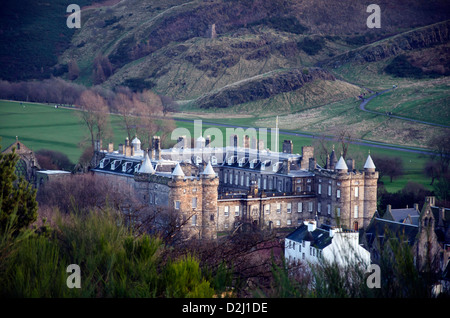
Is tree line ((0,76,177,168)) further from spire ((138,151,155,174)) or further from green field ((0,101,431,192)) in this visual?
spire ((138,151,155,174))

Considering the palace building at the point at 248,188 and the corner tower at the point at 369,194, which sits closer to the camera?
the palace building at the point at 248,188

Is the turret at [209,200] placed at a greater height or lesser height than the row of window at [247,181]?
lesser

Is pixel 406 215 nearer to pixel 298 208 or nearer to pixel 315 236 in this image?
pixel 298 208

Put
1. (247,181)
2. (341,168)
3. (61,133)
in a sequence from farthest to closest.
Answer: (61,133) < (247,181) < (341,168)

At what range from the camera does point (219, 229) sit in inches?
2923

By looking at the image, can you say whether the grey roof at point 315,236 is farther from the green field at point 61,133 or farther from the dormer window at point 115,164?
the green field at point 61,133

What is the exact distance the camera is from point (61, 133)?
13188 cm

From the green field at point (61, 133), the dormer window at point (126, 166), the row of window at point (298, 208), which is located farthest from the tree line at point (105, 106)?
the row of window at point (298, 208)

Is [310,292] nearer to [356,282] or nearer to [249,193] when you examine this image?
[356,282]

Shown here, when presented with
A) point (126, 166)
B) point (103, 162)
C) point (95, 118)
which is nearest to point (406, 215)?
point (126, 166)

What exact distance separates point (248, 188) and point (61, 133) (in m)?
54.7

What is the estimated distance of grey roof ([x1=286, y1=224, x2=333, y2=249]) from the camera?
54.4 m

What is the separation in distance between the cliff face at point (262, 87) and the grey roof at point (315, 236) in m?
115

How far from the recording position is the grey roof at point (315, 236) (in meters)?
54.4
